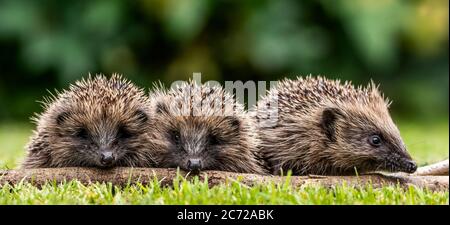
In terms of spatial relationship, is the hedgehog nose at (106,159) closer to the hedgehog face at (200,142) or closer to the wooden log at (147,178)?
the wooden log at (147,178)

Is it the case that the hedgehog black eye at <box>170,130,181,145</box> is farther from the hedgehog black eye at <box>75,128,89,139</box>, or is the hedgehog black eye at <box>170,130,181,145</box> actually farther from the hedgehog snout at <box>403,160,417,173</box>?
the hedgehog snout at <box>403,160,417,173</box>

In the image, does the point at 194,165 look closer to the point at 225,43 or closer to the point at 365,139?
the point at 365,139

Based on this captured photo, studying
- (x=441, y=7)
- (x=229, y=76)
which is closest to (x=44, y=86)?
(x=229, y=76)

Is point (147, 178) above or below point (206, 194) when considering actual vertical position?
above

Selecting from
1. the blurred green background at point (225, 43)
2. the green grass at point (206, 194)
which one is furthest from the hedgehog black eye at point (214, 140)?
the blurred green background at point (225, 43)

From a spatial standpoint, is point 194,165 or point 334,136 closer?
point 194,165

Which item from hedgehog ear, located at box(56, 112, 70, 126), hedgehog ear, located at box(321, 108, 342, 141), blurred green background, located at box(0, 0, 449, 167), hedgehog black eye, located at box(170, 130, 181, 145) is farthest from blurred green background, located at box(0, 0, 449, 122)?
hedgehog black eye, located at box(170, 130, 181, 145)

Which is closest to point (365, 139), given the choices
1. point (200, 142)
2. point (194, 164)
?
point (200, 142)

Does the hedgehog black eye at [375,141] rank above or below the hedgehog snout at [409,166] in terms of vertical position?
above

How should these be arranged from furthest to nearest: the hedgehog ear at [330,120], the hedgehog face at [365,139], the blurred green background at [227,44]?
the blurred green background at [227,44] < the hedgehog ear at [330,120] < the hedgehog face at [365,139]
